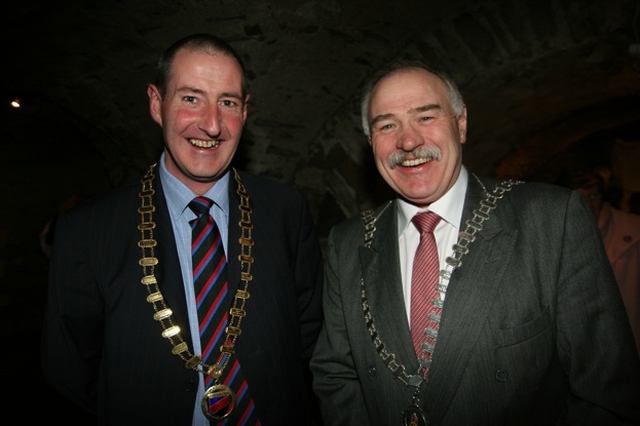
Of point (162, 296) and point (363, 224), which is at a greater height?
point (363, 224)

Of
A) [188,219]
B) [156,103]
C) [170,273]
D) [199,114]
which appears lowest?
[170,273]

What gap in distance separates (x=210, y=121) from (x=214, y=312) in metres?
0.80

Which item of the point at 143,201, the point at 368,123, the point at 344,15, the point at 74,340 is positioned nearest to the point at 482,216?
the point at 368,123

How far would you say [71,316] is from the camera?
5.20ft

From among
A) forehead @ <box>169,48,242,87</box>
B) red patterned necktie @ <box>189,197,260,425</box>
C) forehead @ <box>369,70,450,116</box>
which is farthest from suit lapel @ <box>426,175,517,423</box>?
forehead @ <box>169,48,242,87</box>

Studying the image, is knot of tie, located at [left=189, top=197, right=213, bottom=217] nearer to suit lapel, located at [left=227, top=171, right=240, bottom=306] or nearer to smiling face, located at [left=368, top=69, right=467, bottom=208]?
suit lapel, located at [left=227, top=171, right=240, bottom=306]

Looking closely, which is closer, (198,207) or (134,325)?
(134,325)

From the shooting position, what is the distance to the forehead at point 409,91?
1.62 meters

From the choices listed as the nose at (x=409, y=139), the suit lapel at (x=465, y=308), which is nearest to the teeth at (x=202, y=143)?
the nose at (x=409, y=139)

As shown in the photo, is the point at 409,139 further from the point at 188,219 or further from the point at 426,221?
the point at 188,219

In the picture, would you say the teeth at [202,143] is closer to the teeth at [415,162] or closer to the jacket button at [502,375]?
the teeth at [415,162]

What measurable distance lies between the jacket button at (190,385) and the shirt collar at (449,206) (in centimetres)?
102

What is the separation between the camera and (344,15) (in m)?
2.83

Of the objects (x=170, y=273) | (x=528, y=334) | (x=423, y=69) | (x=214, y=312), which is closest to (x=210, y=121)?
(x=170, y=273)
